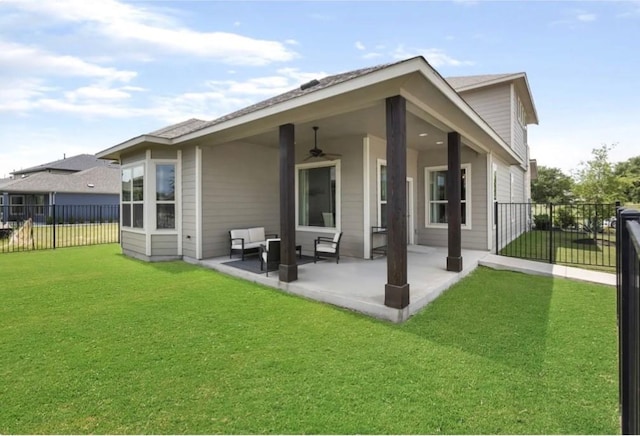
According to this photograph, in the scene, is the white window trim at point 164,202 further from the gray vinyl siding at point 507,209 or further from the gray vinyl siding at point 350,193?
the gray vinyl siding at point 507,209

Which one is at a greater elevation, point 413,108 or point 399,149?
point 413,108

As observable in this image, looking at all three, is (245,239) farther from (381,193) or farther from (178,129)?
(178,129)

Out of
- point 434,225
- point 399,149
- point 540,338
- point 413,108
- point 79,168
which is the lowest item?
point 540,338

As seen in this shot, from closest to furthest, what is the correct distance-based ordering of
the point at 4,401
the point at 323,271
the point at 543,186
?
the point at 4,401 → the point at 323,271 → the point at 543,186

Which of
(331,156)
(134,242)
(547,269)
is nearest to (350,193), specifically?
(331,156)

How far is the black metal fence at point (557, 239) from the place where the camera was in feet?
25.3

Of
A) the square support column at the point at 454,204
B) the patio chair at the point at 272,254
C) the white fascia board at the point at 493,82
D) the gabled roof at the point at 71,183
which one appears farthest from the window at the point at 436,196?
the gabled roof at the point at 71,183

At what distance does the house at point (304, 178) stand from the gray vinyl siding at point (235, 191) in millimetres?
26

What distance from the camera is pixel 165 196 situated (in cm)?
808

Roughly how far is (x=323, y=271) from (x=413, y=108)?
335 centimetres

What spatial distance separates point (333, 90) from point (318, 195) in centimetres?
441

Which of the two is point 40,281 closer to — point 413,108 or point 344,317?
point 344,317

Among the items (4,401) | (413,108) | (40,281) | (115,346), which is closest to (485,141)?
(413,108)

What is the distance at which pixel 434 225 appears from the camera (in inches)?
371
